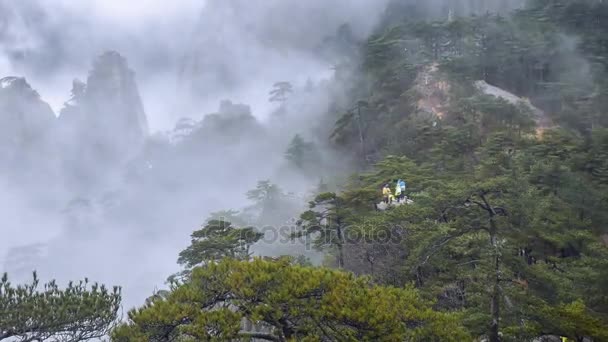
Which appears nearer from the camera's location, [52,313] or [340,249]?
[52,313]

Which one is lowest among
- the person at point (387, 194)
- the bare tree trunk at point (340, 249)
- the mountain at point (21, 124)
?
the bare tree trunk at point (340, 249)

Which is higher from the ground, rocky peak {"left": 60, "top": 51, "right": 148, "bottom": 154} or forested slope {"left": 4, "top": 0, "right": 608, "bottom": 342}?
rocky peak {"left": 60, "top": 51, "right": 148, "bottom": 154}

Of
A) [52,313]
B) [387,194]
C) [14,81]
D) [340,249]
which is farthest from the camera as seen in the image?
[14,81]

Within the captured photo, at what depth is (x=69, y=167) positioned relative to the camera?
82938mm

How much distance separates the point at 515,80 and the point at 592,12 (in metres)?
10.3

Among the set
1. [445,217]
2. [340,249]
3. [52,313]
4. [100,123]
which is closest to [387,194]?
[445,217]

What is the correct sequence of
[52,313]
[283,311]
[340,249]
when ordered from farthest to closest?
[340,249]
[52,313]
[283,311]

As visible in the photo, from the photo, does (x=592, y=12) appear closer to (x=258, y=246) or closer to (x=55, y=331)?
(x=258, y=246)

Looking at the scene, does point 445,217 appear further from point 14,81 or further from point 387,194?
point 14,81

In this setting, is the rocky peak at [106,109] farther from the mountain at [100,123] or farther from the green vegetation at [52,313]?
the green vegetation at [52,313]

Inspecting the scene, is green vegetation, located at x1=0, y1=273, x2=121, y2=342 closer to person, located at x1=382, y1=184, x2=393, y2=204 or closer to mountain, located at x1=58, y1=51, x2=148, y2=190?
person, located at x1=382, y1=184, x2=393, y2=204

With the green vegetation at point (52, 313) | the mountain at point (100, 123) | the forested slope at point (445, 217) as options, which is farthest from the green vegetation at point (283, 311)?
the mountain at point (100, 123)

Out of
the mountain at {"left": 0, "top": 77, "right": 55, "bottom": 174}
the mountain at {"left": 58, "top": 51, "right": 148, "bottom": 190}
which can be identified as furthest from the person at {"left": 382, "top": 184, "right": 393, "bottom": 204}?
the mountain at {"left": 0, "top": 77, "right": 55, "bottom": 174}

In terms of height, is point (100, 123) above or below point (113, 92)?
below
